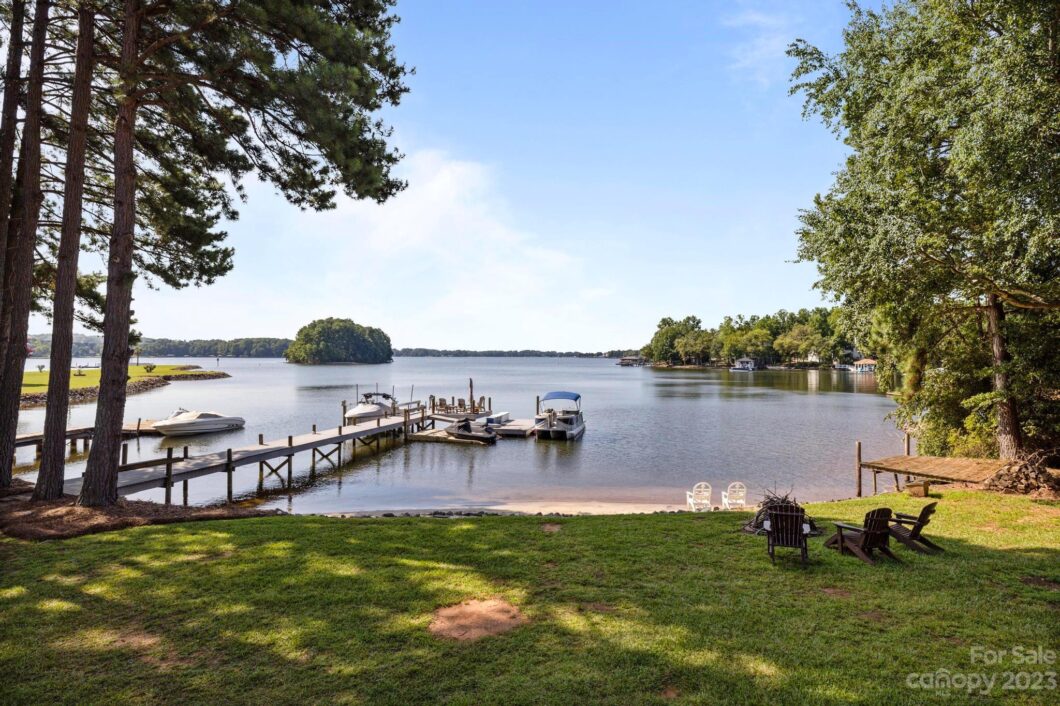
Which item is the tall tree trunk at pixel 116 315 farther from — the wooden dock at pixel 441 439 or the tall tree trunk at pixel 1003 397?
the wooden dock at pixel 441 439

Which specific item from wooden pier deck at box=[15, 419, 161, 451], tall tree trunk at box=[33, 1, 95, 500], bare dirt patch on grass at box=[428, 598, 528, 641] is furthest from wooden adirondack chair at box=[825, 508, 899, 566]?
wooden pier deck at box=[15, 419, 161, 451]

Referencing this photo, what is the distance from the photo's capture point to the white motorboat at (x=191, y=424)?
111 feet

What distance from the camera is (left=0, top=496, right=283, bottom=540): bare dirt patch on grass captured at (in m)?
9.37

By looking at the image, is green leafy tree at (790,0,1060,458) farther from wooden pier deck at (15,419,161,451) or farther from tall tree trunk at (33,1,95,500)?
wooden pier deck at (15,419,161,451)

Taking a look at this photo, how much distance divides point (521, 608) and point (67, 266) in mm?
11808

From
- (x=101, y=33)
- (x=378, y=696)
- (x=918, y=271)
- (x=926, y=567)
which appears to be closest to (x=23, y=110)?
(x=101, y=33)

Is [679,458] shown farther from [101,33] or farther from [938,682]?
[101,33]

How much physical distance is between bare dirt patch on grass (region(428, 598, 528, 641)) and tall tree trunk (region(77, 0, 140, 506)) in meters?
8.89


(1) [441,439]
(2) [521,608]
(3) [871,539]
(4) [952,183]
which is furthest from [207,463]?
(4) [952,183]

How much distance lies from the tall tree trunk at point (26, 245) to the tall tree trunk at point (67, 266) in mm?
943

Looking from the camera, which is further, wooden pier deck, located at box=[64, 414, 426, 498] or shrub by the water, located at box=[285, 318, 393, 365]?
shrub by the water, located at box=[285, 318, 393, 365]

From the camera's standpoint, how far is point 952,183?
36.1 feet

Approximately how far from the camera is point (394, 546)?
343 inches

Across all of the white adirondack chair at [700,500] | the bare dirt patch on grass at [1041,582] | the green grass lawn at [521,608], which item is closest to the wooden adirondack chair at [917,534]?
the green grass lawn at [521,608]
